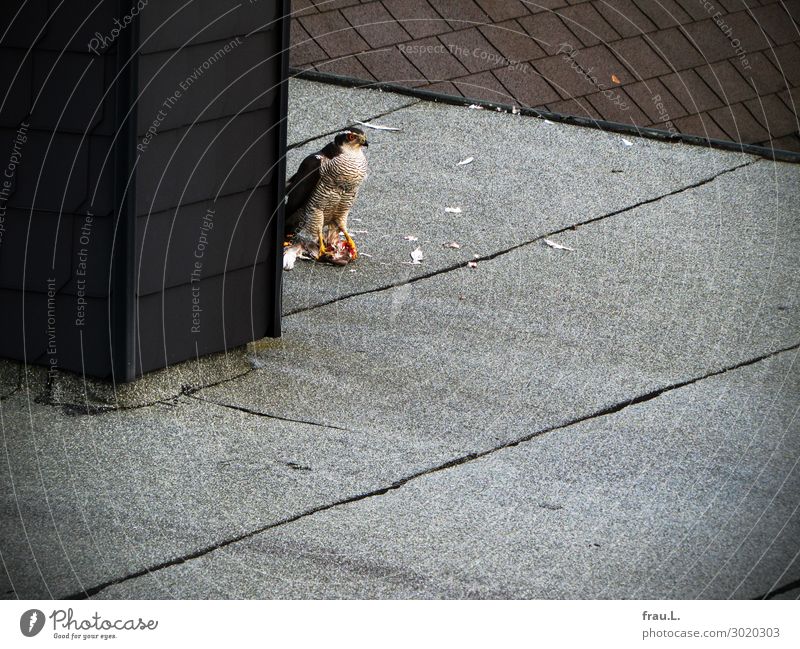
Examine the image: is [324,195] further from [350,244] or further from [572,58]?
[572,58]

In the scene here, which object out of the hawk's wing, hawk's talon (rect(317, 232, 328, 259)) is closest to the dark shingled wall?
the hawk's wing

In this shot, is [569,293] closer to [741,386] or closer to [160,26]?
[741,386]

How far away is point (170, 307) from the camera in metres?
4.36

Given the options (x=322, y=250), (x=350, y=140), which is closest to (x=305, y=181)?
(x=350, y=140)

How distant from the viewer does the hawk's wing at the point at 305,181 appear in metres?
5.21

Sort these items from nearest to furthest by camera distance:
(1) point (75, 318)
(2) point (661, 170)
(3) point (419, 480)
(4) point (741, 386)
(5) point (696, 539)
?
(5) point (696, 539) → (3) point (419, 480) → (1) point (75, 318) → (4) point (741, 386) → (2) point (661, 170)

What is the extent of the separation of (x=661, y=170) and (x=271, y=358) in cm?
303

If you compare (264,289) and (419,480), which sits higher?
(264,289)

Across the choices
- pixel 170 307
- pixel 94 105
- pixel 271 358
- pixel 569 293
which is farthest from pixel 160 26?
pixel 569 293

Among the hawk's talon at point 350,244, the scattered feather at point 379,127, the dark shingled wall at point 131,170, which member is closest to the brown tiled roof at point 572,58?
the scattered feather at point 379,127

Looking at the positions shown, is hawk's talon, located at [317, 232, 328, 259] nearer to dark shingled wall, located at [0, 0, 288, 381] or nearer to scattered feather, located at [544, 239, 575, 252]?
dark shingled wall, located at [0, 0, 288, 381]
